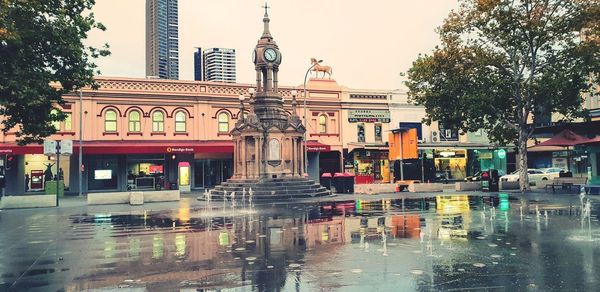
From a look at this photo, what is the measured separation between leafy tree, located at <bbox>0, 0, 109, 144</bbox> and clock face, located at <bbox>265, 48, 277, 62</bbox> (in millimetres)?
11683

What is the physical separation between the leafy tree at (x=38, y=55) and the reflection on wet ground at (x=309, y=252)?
404 centimetres

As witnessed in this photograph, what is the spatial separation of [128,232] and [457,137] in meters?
37.5

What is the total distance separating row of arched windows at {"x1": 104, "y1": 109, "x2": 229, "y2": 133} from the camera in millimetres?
34062

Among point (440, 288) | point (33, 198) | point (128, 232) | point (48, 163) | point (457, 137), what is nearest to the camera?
point (440, 288)

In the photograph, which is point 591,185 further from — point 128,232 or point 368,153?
point 128,232

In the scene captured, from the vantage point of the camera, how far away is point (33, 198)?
74.9 feet

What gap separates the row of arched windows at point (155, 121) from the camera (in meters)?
34.1

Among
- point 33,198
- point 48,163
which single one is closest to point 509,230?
point 33,198

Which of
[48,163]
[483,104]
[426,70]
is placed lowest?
[48,163]

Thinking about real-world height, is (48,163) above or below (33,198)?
above

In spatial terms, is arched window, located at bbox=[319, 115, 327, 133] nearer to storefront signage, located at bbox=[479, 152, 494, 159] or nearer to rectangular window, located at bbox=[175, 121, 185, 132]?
rectangular window, located at bbox=[175, 121, 185, 132]

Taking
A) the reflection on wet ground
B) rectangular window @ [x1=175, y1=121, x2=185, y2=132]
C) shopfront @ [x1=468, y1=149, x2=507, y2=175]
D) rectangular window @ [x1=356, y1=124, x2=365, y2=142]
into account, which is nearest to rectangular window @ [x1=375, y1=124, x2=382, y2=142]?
rectangular window @ [x1=356, y1=124, x2=365, y2=142]

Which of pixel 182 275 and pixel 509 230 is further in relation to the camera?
pixel 509 230

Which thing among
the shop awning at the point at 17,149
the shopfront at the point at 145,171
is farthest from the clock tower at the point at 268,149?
the shop awning at the point at 17,149
